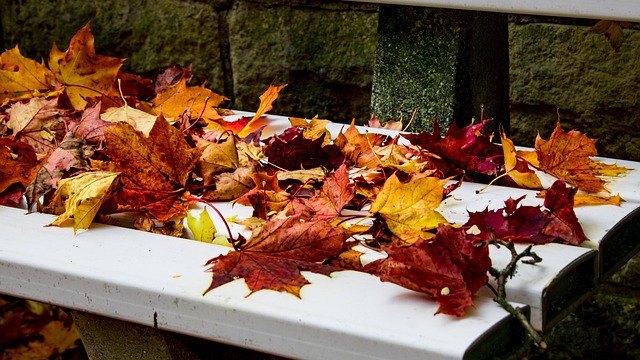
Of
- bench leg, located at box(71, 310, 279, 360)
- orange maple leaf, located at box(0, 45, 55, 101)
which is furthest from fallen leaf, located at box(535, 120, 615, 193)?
orange maple leaf, located at box(0, 45, 55, 101)

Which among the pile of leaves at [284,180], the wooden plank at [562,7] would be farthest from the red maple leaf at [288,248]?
the wooden plank at [562,7]

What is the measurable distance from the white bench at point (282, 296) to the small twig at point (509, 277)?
0.01 meters

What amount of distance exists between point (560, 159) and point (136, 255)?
2.35 ft

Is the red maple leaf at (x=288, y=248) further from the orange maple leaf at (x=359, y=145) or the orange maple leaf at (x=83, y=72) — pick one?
the orange maple leaf at (x=83, y=72)

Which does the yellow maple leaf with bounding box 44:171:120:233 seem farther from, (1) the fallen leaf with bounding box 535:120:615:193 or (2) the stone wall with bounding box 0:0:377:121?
(2) the stone wall with bounding box 0:0:377:121

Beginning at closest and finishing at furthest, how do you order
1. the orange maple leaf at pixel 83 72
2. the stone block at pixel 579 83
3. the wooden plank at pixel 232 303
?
the wooden plank at pixel 232 303 < the orange maple leaf at pixel 83 72 < the stone block at pixel 579 83

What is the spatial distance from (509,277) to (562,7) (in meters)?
0.79

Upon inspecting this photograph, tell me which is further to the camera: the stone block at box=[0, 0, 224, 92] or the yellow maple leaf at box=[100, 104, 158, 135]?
the stone block at box=[0, 0, 224, 92]

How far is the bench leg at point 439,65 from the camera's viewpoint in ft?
6.28

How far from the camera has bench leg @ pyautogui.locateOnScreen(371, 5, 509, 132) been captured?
75.3 inches

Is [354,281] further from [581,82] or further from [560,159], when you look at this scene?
[581,82]

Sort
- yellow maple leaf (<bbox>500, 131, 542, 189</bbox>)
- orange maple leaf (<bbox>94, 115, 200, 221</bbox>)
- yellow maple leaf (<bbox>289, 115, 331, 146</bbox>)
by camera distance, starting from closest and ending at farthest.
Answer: orange maple leaf (<bbox>94, 115, 200, 221</bbox>), yellow maple leaf (<bbox>500, 131, 542, 189</bbox>), yellow maple leaf (<bbox>289, 115, 331, 146</bbox>)

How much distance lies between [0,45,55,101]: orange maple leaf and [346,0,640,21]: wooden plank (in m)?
0.75

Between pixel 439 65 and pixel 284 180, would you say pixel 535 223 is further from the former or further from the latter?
pixel 439 65
